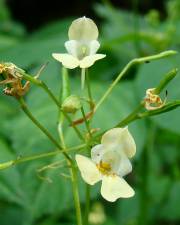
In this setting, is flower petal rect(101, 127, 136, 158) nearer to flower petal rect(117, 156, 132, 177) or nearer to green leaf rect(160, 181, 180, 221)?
flower petal rect(117, 156, 132, 177)

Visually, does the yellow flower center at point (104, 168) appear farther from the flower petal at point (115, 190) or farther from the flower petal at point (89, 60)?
the flower petal at point (89, 60)

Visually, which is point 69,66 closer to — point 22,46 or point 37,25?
point 22,46

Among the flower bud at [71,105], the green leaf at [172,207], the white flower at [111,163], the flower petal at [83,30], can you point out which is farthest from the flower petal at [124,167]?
the green leaf at [172,207]

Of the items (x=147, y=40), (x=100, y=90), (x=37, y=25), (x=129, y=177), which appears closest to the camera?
(x=100, y=90)

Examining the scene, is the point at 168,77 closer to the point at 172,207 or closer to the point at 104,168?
the point at 104,168

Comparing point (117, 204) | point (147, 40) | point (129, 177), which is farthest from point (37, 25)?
point (147, 40)

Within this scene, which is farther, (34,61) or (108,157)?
(34,61)
